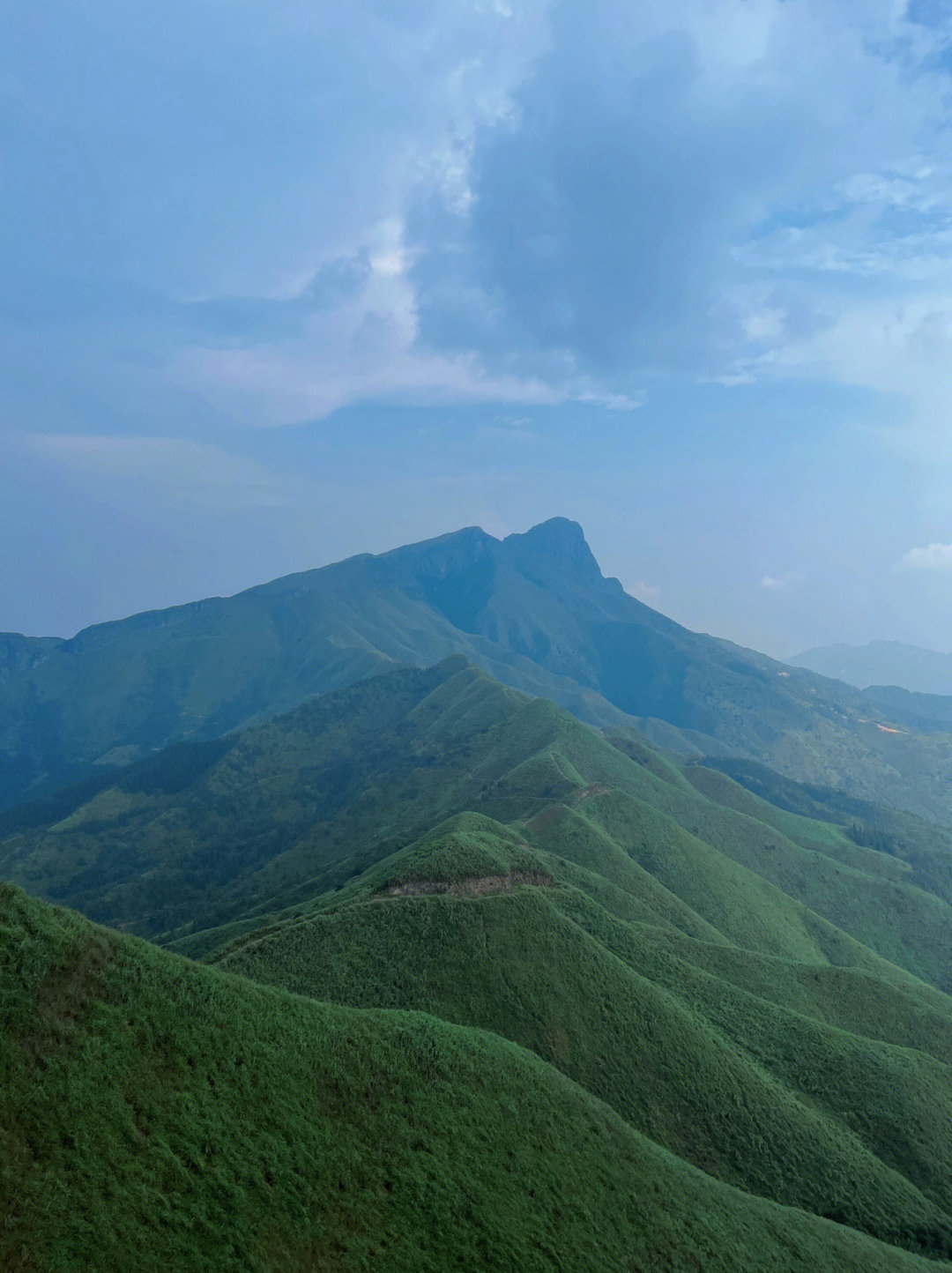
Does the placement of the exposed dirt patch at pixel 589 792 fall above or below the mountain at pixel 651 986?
above

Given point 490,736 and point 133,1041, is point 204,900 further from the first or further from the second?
point 133,1041

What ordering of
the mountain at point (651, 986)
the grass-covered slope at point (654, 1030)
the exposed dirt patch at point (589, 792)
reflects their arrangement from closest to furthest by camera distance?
the mountain at point (651, 986) → the grass-covered slope at point (654, 1030) → the exposed dirt patch at point (589, 792)

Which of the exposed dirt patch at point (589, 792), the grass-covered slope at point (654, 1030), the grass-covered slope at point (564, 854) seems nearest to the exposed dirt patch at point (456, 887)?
the grass-covered slope at point (654, 1030)

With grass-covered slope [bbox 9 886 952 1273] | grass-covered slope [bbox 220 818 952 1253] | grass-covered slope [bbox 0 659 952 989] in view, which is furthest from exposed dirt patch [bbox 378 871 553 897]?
grass-covered slope [bbox 9 886 952 1273]

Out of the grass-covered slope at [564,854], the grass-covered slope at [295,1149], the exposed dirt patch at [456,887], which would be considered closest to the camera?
the grass-covered slope at [295,1149]

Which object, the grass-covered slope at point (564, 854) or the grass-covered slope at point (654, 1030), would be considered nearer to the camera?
the grass-covered slope at point (654, 1030)

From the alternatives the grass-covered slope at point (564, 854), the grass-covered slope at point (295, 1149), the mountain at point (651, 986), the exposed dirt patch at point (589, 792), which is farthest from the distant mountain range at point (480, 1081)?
the exposed dirt patch at point (589, 792)

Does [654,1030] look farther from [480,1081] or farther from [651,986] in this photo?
[480,1081]

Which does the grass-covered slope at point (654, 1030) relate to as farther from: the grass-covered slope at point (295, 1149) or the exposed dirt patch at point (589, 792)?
the exposed dirt patch at point (589, 792)

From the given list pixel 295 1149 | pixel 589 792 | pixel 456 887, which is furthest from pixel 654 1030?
pixel 589 792

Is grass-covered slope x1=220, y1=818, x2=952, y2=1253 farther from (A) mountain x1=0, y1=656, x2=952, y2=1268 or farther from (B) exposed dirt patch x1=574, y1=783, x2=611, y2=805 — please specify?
(B) exposed dirt patch x1=574, y1=783, x2=611, y2=805
